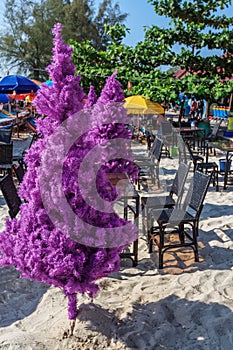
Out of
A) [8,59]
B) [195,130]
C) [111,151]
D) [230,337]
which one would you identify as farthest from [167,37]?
[8,59]

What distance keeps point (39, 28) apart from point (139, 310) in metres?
34.6

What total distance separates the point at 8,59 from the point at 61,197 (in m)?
36.8

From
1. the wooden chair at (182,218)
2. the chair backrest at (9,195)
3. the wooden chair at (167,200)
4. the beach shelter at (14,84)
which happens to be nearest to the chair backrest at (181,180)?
the wooden chair at (167,200)

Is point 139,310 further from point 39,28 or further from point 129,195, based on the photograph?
point 39,28

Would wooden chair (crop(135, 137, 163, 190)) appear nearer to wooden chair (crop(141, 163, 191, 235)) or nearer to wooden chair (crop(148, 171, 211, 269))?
wooden chair (crop(141, 163, 191, 235))

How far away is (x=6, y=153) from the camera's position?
7.65 m

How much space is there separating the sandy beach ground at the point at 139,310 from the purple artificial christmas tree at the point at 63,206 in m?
0.60

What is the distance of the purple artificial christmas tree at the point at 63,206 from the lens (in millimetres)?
2588

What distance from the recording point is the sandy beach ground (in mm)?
2930

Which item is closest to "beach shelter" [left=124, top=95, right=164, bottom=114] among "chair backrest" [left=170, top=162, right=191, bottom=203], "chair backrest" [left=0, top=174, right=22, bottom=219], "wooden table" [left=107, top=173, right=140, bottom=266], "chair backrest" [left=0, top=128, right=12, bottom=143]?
"chair backrest" [left=0, top=128, right=12, bottom=143]

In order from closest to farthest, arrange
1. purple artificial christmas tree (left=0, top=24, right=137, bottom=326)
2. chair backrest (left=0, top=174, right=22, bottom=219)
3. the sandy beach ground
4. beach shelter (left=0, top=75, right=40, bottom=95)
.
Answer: purple artificial christmas tree (left=0, top=24, right=137, bottom=326)
the sandy beach ground
chair backrest (left=0, top=174, right=22, bottom=219)
beach shelter (left=0, top=75, right=40, bottom=95)

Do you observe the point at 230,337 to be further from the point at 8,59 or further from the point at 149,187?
the point at 8,59

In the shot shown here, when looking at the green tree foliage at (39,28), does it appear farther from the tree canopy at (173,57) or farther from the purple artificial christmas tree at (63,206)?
the purple artificial christmas tree at (63,206)

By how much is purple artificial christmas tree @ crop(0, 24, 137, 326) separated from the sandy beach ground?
598 mm
